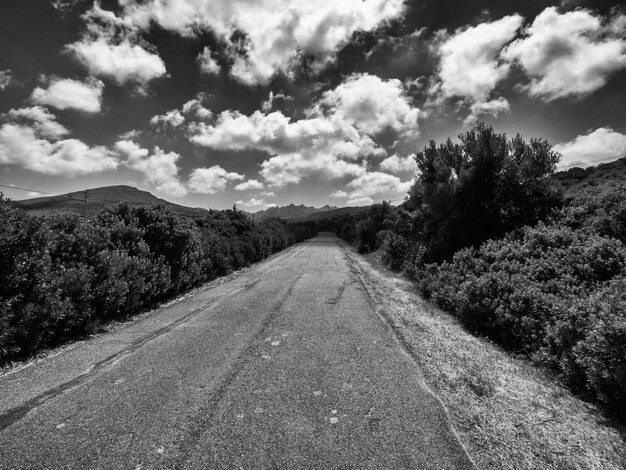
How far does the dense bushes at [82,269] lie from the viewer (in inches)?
206

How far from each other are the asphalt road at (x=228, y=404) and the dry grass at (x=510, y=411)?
30cm

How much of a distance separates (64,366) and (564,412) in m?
7.38

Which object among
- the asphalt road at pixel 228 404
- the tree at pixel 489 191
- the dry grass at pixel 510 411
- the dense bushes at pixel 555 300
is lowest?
the dry grass at pixel 510 411

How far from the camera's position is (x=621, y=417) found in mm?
3799

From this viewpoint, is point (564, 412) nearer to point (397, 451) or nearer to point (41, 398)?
point (397, 451)

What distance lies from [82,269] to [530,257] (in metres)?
10.7

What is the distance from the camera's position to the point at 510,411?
388 cm

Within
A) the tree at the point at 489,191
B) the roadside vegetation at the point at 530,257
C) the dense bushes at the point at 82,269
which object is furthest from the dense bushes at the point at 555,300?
the dense bushes at the point at 82,269

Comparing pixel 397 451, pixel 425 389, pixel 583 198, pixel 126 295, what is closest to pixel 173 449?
pixel 397 451

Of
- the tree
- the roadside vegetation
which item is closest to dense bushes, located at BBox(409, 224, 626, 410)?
the roadside vegetation

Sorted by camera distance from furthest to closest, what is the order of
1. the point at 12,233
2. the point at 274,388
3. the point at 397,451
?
1. the point at 12,233
2. the point at 274,388
3. the point at 397,451

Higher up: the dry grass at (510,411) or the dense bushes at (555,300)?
the dense bushes at (555,300)

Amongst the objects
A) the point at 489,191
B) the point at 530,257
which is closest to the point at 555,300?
the point at 530,257

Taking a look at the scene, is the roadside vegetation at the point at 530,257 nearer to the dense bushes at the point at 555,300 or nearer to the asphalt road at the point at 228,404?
the dense bushes at the point at 555,300
